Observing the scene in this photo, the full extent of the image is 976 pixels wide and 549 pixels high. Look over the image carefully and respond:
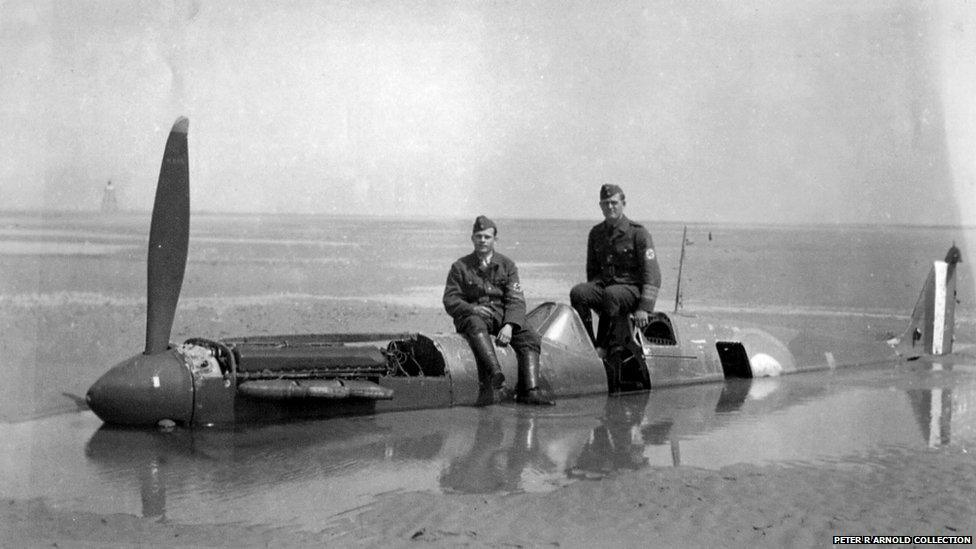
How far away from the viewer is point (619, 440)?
867cm

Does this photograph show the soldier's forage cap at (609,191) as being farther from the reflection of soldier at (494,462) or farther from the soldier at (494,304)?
the reflection of soldier at (494,462)

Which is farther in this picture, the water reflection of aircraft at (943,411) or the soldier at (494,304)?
the soldier at (494,304)

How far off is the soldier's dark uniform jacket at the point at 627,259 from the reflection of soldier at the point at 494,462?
248cm

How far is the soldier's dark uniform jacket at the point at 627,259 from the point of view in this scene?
10.9 meters

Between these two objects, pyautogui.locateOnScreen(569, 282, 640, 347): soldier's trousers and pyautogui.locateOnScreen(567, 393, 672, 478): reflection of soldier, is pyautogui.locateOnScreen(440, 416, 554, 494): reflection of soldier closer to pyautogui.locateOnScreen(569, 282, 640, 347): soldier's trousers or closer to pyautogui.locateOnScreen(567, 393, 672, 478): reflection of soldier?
pyautogui.locateOnScreen(567, 393, 672, 478): reflection of soldier

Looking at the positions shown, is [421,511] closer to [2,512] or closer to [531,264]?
[2,512]

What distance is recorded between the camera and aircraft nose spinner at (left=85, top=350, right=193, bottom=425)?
26.7 ft

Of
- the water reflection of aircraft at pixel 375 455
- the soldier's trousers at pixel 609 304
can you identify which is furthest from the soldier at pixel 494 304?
the soldier's trousers at pixel 609 304

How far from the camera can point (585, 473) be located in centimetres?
743

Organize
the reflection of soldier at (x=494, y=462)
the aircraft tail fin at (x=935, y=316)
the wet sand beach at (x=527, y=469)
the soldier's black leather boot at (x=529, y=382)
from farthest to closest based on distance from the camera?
the aircraft tail fin at (x=935, y=316)
the soldier's black leather boot at (x=529, y=382)
the reflection of soldier at (x=494, y=462)
the wet sand beach at (x=527, y=469)

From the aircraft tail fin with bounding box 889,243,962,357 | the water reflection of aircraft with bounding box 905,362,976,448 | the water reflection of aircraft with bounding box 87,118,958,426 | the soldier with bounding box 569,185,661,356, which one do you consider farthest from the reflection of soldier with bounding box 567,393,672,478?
the aircraft tail fin with bounding box 889,243,962,357

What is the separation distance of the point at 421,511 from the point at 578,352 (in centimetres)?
462

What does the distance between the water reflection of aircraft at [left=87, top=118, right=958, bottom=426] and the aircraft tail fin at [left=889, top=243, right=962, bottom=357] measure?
4.47 metres

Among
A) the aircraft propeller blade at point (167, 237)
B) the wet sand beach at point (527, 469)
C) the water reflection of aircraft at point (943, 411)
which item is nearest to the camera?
the wet sand beach at point (527, 469)
